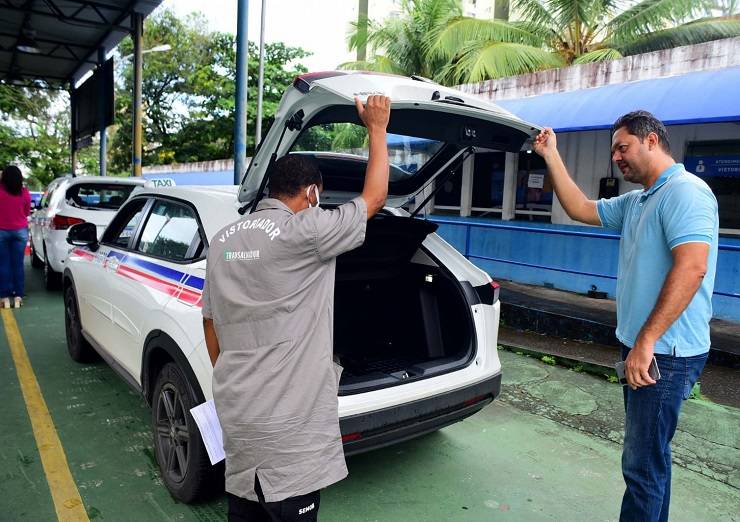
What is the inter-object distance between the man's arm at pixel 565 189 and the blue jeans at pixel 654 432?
0.84 meters

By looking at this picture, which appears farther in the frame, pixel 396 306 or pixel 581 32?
pixel 581 32

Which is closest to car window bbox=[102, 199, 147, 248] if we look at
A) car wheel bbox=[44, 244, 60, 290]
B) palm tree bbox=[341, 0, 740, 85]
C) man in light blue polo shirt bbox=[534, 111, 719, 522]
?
man in light blue polo shirt bbox=[534, 111, 719, 522]

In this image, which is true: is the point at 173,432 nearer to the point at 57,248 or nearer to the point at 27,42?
the point at 57,248

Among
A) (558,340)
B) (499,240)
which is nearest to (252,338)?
(558,340)

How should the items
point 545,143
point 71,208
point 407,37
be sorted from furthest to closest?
point 407,37 < point 71,208 < point 545,143

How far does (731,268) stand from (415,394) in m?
5.94

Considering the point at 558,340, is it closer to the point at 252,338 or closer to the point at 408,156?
the point at 408,156

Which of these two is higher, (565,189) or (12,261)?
(565,189)

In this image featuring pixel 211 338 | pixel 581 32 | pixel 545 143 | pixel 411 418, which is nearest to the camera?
pixel 211 338

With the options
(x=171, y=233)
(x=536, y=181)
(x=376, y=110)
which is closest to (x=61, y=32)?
(x=536, y=181)

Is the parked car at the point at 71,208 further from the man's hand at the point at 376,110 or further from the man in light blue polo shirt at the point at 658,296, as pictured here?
the man in light blue polo shirt at the point at 658,296

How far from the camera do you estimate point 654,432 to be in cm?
218

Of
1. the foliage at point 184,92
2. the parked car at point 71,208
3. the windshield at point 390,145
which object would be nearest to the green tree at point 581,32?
the parked car at point 71,208

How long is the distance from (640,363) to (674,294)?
0.94ft
